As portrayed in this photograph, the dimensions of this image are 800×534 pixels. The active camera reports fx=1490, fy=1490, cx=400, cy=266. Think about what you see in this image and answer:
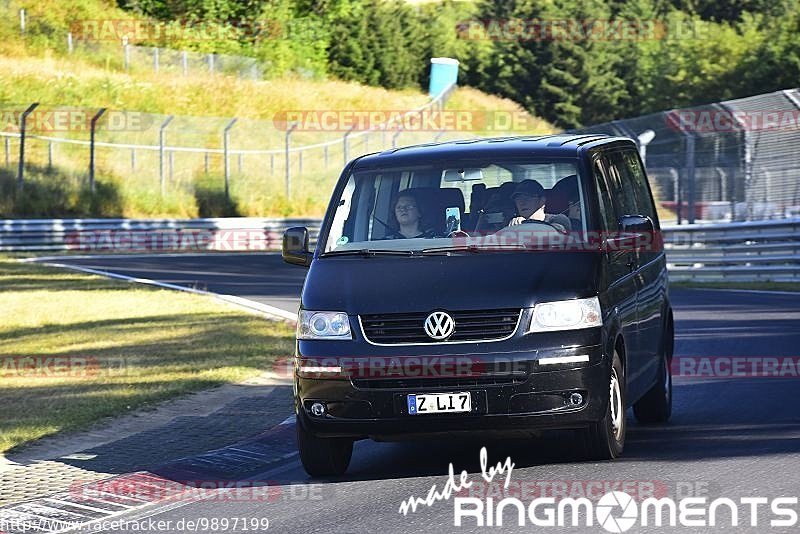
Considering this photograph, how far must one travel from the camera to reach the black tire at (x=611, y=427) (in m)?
8.53

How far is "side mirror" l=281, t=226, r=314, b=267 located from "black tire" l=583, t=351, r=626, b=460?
7.35 ft

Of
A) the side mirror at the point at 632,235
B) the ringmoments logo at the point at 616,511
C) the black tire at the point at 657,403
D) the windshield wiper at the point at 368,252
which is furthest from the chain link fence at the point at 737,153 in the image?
the ringmoments logo at the point at 616,511

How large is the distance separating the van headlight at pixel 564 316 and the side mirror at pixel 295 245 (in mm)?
1988

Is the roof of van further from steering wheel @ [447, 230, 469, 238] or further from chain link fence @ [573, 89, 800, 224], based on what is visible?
chain link fence @ [573, 89, 800, 224]

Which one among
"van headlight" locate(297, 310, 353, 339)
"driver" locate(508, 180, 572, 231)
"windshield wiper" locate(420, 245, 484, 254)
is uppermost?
"driver" locate(508, 180, 572, 231)

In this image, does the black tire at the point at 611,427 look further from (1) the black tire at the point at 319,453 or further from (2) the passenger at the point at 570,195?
(1) the black tire at the point at 319,453

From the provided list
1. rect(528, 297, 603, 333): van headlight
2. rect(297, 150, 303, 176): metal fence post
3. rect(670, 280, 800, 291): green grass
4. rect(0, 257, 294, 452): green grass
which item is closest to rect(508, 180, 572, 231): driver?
rect(528, 297, 603, 333): van headlight

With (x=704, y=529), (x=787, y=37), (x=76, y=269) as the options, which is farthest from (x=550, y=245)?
(x=787, y=37)

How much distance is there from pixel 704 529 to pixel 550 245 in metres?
2.49

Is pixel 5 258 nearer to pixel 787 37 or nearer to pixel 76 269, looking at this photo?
pixel 76 269

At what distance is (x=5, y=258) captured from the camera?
32281mm

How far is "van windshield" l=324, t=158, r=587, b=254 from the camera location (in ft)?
30.1

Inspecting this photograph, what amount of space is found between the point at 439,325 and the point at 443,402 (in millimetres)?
430

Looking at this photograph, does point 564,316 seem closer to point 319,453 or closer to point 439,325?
point 439,325
